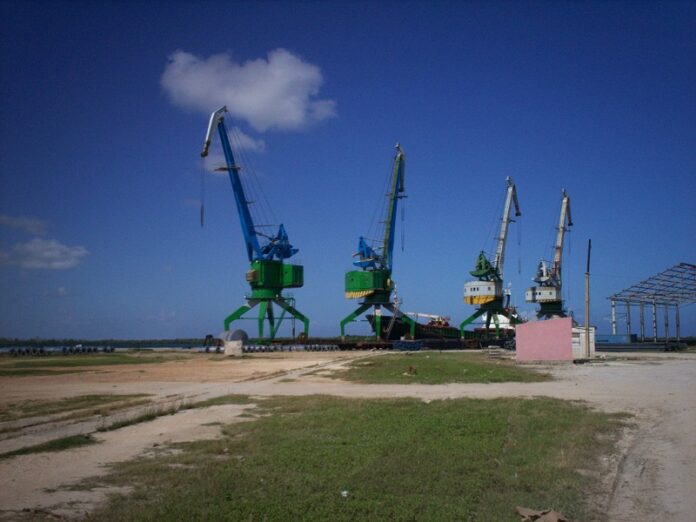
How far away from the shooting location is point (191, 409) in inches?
778

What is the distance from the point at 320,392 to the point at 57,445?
13.0m

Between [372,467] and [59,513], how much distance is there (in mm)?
4872

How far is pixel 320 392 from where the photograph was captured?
2520 cm

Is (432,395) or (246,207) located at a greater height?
(246,207)

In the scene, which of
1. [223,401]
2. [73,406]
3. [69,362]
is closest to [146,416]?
[223,401]

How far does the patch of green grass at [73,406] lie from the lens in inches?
741

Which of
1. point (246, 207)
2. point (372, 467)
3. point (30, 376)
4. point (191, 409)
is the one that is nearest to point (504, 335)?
point (246, 207)

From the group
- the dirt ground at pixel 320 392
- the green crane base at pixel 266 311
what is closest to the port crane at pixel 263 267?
the green crane base at pixel 266 311

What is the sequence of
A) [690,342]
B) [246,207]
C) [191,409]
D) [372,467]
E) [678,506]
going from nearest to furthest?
[678,506], [372,467], [191,409], [246,207], [690,342]

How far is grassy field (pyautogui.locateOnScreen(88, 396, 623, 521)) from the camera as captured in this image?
8.46 m

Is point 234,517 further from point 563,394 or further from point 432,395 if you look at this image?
point 563,394

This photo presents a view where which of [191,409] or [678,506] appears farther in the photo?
[191,409]

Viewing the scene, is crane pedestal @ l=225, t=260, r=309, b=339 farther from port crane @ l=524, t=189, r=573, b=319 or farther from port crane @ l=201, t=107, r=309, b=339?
port crane @ l=524, t=189, r=573, b=319

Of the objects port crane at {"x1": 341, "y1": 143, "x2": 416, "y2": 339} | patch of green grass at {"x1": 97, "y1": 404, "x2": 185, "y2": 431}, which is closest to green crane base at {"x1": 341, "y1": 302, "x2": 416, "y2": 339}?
port crane at {"x1": 341, "y1": 143, "x2": 416, "y2": 339}
